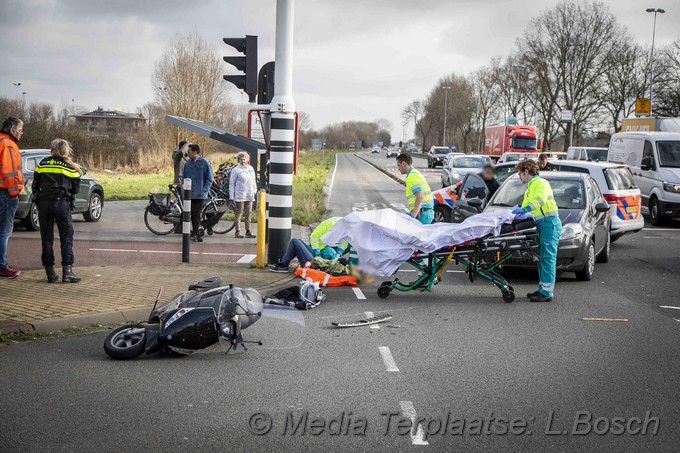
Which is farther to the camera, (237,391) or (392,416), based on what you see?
(237,391)

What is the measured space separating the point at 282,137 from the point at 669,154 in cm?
1473

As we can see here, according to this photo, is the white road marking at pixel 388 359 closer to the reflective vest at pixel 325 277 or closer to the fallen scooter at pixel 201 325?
the fallen scooter at pixel 201 325

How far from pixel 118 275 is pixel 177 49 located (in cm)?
3777

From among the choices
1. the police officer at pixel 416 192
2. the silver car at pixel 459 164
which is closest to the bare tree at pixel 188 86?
the silver car at pixel 459 164

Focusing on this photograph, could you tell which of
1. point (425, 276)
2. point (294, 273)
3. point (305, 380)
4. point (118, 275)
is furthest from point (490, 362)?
point (118, 275)

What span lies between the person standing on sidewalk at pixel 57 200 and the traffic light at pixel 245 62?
3.26 metres

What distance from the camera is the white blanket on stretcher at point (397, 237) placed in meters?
9.46

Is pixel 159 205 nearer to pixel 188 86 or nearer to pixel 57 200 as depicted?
pixel 57 200

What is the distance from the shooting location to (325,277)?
10398 millimetres

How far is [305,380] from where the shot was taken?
6.12m

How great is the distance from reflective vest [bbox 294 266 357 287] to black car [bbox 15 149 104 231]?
6559 millimetres

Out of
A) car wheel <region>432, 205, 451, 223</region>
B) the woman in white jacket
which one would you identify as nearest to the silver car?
car wheel <region>432, 205, 451, 223</region>

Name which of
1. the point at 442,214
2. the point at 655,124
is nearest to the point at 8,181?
the point at 442,214

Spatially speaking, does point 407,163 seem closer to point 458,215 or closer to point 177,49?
point 458,215
